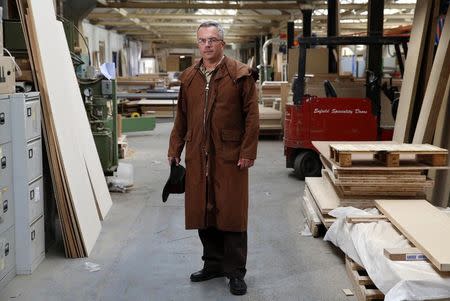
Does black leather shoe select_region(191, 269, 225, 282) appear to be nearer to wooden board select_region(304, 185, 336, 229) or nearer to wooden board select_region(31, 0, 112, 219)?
wooden board select_region(304, 185, 336, 229)

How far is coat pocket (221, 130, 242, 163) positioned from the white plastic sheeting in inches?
41.2

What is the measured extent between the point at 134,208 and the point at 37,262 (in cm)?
200

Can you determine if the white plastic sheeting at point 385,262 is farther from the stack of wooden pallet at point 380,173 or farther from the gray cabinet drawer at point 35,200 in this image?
the gray cabinet drawer at point 35,200

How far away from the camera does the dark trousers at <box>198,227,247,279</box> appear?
3.80 meters

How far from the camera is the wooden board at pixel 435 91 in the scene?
508 cm

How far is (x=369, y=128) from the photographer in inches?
288

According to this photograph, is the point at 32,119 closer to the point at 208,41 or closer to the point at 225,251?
the point at 208,41

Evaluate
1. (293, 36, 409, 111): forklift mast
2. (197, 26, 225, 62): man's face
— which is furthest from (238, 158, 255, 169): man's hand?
(293, 36, 409, 111): forklift mast

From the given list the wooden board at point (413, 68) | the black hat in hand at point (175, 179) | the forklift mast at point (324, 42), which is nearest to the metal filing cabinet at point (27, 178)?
the black hat in hand at point (175, 179)

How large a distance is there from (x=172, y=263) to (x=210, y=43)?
1.82 m

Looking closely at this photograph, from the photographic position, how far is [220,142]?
3.66 m

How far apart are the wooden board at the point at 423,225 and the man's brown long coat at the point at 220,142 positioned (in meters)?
1.09

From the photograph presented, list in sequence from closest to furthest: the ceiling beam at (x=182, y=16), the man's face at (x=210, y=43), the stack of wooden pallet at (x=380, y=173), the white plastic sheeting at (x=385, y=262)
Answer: the white plastic sheeting at (x=385, y=262), the man's face at (x=210, y=43), the stack of wooden pallet at (x=380, y=173), the ceiling beam at (x=182, y=16)

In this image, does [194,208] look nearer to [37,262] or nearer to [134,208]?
[37,262]
